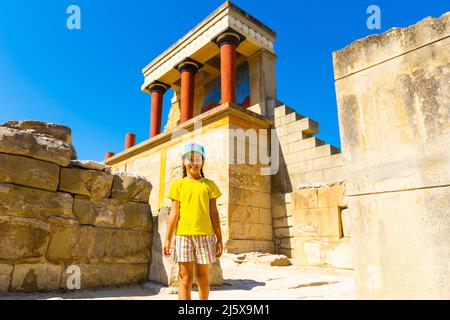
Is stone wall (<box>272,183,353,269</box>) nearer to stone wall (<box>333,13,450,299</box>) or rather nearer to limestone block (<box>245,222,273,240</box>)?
limestone block (<box>245,222,273,240</box>)

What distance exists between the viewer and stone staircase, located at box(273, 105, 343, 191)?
7.97m

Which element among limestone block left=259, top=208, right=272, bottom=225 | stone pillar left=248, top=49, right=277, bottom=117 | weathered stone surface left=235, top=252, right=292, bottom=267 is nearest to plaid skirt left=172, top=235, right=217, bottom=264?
weathered stone surface left=235, top=252, right=292, bottom=267

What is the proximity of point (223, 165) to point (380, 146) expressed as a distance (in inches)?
239

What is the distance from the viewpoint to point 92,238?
152 inches

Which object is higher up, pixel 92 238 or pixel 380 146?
pixel 380 146

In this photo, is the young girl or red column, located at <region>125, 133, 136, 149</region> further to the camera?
red column, located at <region>125, 133, 136, 149</region>

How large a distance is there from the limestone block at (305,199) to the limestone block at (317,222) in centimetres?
11

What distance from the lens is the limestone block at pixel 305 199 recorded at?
6593 millimetres

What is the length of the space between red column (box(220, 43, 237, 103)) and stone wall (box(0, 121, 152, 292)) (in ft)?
21.7

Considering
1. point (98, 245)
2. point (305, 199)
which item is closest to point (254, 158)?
point (305, 199)

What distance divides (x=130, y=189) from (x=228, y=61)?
25.3 ft

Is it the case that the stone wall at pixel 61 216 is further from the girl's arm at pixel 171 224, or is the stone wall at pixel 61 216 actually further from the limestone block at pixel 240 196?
the limestone block at pixel 240 196
